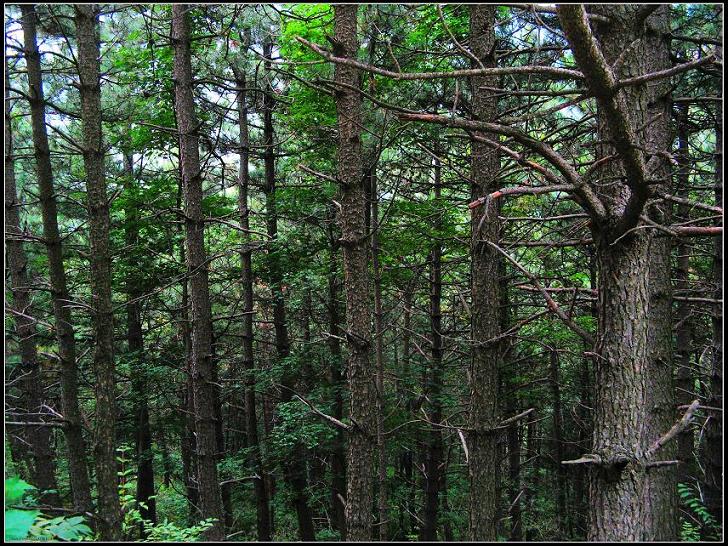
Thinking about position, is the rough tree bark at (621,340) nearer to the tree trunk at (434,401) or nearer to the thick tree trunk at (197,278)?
the thick tree trunk at (197,278)

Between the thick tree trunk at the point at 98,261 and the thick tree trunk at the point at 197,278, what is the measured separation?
7.27 feet

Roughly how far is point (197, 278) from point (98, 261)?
107 inches

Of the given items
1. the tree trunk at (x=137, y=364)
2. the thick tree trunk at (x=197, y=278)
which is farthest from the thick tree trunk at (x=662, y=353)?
the tree trunk at (x=137, y=364)

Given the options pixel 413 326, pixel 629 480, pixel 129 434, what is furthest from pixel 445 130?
pixel 129 434

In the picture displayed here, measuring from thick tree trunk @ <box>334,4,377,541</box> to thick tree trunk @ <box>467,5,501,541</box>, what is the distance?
6.58 feet

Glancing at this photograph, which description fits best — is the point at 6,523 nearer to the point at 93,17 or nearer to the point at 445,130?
the point at 93,17

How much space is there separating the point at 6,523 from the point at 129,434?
14.4 metres

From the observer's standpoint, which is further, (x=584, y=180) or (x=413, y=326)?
(x=413, y=326)

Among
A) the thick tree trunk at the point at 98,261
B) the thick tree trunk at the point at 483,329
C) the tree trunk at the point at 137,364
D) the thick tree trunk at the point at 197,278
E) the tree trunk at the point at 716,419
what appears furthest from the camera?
the tree trunk at the point at 137,364

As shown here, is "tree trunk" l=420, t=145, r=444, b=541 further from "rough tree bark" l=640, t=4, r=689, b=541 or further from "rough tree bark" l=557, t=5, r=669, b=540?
"rough tree bark" l=557, t=5, r=669, b=540

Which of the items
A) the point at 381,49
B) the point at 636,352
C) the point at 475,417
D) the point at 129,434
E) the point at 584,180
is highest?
the point at 381,49

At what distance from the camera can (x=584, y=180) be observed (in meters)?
2.82

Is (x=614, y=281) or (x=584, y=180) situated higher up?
(x=584, y=180)

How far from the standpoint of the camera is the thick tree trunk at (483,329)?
622cm
